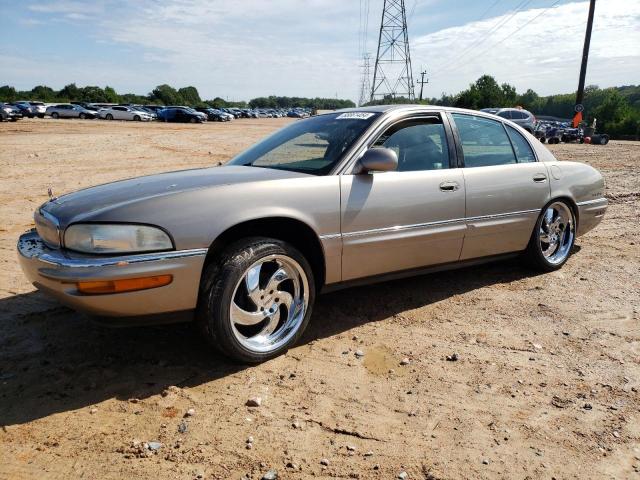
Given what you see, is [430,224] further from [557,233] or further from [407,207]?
[557,233]

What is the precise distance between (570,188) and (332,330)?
2783 mm

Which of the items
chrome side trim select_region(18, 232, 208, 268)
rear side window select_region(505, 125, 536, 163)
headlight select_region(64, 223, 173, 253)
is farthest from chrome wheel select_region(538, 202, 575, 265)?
headlight select_region(64, 223, 173, 253)

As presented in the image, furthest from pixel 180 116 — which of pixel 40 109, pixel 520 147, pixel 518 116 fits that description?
pixel 520 147

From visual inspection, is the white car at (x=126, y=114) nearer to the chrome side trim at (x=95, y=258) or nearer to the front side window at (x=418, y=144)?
the front side window at (x=418, y=144)

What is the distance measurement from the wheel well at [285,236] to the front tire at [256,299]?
0.08m

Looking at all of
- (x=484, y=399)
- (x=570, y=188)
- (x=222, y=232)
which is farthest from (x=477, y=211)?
(x=222, y=232)

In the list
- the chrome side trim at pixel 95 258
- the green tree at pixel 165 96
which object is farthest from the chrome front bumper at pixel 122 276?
the green tree at pixel 165 96

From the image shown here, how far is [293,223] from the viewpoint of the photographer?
3.09 m

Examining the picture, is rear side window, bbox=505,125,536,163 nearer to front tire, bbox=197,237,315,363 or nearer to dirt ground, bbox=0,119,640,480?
dirt ground, bbox=0,119,640,480

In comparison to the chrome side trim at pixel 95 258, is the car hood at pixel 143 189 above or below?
above

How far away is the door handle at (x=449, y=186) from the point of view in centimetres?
372

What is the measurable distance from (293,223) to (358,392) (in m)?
1.06

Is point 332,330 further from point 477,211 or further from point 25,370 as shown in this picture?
point 25,370

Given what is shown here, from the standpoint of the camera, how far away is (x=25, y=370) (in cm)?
281
